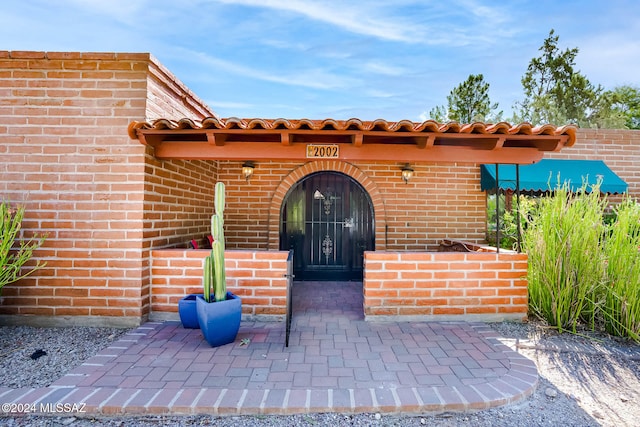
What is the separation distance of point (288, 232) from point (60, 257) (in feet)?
13.8

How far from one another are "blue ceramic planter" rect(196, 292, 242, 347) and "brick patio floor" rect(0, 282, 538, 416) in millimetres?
133

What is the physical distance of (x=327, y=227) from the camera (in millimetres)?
7430

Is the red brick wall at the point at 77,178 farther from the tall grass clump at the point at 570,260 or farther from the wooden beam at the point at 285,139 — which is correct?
the tall grass clump at the point at 570,260

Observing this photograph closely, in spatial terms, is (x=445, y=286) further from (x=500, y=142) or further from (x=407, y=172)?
(x=407, y=172)

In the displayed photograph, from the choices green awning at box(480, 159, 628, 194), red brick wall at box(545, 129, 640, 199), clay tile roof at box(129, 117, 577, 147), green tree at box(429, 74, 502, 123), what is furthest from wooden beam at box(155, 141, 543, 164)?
green tree at box(429, 74, 502, 123)

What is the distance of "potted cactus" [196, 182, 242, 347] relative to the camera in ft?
11.5

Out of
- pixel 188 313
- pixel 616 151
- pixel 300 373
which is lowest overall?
pixel 300 373

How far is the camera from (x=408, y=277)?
4555 mm

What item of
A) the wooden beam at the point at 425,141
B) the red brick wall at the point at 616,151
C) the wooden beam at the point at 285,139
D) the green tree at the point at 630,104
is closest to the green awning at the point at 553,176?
the red brick wall at the point at 616,151

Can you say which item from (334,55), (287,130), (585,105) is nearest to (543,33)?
(585,105)

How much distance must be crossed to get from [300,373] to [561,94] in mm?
22561

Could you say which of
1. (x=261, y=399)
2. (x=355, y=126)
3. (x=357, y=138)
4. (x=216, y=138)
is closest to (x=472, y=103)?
(x=357, y=138)

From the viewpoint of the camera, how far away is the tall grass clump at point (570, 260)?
416 centimetres

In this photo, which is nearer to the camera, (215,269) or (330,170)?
(215,269)
